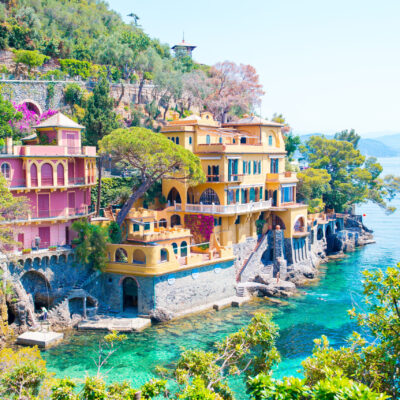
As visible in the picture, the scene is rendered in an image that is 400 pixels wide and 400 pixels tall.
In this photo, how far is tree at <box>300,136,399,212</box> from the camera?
6594cm

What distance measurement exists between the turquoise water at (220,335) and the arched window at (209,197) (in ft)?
31.2

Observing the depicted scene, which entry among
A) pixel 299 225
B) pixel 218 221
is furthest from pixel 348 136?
pixel 218 221

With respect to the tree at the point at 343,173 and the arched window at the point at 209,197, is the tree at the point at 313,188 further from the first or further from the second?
the arched window at the point at 209,197

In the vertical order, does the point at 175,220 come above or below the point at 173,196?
below

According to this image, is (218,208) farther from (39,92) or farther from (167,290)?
(39,92)

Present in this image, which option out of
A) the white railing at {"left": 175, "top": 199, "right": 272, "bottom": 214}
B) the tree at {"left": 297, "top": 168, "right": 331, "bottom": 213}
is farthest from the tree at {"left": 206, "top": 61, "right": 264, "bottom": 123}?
the white railing at {"left": 175, "top": 199, "right": 272, "bottom": 214}

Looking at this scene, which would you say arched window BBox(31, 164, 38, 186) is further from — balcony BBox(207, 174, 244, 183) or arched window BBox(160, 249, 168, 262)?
balcony BBox(207, 174, 244, 183)

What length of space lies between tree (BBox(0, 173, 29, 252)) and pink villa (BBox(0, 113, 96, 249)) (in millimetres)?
711

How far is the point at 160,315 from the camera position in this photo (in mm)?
36719

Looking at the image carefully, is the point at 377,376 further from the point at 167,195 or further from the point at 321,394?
the point at 167,195

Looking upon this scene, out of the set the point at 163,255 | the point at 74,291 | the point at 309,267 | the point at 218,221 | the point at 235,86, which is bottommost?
the point at 309,267

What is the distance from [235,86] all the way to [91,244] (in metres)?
37.8

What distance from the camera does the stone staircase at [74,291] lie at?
114ft

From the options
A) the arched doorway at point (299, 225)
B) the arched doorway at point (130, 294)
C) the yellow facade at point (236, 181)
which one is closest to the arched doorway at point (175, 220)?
the yellow facade at point (236, 181)
